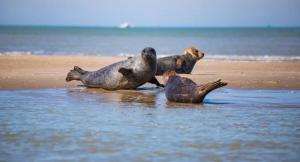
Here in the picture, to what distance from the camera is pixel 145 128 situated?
7.56 meters

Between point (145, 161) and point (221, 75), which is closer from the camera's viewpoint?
point (145, 161)

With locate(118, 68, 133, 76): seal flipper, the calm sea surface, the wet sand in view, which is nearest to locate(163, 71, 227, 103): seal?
locate(118, 68, 133, 76): seal flipper

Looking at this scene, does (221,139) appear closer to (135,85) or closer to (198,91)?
(198,91)

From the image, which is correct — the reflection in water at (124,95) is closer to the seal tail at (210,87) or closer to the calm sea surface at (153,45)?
the seal tail at (210,87)

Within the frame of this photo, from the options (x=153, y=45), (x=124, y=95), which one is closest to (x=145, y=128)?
(x=124, y=95)

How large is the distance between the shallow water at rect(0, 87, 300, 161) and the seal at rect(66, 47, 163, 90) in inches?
35.8

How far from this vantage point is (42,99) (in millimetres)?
10508

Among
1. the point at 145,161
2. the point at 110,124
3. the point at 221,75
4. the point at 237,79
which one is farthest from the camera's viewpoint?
the point at 221,75

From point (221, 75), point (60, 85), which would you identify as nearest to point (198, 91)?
point (60, 85)

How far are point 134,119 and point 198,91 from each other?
1.99 metres

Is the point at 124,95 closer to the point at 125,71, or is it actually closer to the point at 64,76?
the point at 125,71

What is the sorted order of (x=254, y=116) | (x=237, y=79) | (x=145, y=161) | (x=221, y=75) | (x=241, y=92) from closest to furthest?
1. (x=145, y=161)
2. (x=254, y=116)
3. (x=241, y=92)
4. (x=237, y=79)
5. (x=221, y=75)

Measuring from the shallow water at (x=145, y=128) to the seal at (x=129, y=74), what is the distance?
91 cm

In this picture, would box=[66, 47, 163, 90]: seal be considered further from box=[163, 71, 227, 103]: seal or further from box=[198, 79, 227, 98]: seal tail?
box=[198, 79, 227, 98]: seal tail
